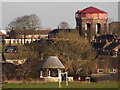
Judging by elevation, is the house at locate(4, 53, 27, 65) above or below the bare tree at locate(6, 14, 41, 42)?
below

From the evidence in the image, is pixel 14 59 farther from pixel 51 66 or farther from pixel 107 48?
pixel 107 48

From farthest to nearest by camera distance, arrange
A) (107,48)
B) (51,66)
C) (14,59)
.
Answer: (107,48), (14,59), (51,66)

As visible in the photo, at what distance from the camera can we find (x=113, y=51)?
2185 inches

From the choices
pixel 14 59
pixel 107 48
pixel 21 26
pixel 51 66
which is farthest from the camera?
pixel 21 26

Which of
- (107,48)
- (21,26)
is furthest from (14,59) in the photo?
(21,26)

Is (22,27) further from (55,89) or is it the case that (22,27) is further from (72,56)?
(55,89)

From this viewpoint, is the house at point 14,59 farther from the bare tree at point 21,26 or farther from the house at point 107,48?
the bare tree at point 21,26

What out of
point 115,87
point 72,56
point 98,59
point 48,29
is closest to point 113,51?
point 98,59

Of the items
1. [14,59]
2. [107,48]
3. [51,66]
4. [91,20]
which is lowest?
[51,66]

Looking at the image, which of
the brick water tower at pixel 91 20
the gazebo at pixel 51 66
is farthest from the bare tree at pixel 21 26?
the gazebo at pixel 51 66

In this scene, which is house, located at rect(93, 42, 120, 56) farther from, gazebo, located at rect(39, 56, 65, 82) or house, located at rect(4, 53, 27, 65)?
gazebo, located at rect(39, 56, 65, 82)

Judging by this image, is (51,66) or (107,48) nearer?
(51,66)

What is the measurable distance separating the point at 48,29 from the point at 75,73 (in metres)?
70.8

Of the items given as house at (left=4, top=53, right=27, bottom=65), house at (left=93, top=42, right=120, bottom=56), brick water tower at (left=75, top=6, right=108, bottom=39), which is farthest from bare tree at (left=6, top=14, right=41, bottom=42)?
house at (left=4, top=53, right=27, bottom=65)
